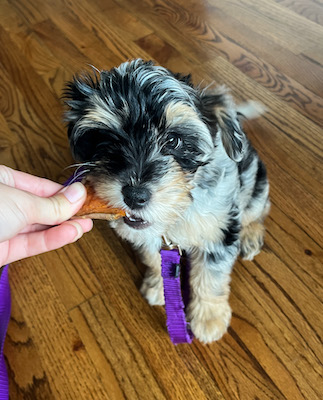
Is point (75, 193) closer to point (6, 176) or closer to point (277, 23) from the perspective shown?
point (6, 176)

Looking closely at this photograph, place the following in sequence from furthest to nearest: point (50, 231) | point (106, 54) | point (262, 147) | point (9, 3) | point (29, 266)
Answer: point (9, 3), point (106, 54), point (262, 147), point (29, 266), point (50, 231)

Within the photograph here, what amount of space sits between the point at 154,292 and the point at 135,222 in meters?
0.47

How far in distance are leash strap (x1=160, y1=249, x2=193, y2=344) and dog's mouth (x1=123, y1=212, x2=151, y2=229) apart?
200 mm

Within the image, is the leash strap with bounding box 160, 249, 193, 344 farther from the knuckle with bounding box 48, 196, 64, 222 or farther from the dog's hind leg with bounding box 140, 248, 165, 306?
the knuckle with bounding box 48, 196, 64, 222

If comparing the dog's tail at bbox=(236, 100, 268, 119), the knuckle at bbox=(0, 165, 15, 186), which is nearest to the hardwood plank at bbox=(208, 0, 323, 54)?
the dog's tail at bbox=(236, 100, 268, 119)

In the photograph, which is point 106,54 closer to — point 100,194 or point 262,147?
point 262,147

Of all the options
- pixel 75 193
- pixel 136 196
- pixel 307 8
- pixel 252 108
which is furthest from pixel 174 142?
pixel 307 8

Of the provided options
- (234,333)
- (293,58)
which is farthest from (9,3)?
(234,333)

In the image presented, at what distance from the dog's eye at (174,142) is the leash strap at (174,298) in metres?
0.38

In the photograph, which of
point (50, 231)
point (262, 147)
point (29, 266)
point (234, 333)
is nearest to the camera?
point (50, 231)

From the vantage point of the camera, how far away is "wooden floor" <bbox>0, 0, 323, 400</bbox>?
1337mm

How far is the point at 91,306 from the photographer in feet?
4.98

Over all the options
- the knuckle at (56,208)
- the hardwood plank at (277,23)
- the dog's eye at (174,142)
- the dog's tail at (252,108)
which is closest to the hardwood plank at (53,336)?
the knuckle at (56,208)

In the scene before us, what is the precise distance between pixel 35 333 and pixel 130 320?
1.19 feet
